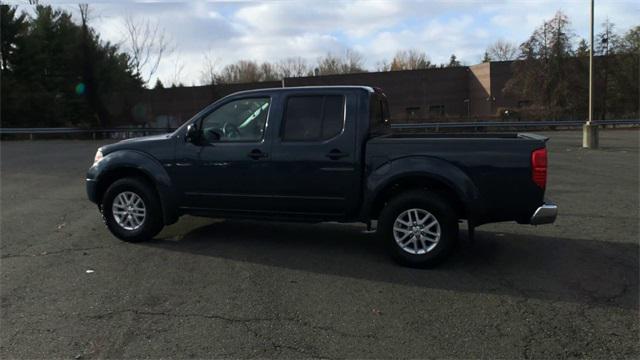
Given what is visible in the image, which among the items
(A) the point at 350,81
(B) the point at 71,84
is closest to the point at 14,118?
(B) the point at 71,84

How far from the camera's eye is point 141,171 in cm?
688

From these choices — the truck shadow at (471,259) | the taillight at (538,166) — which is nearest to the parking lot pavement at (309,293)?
the truck shadow at (471,259)

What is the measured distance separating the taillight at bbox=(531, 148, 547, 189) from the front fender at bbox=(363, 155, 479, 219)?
23.0 inches

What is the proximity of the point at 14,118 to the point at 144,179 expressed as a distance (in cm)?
3950

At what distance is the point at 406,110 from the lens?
57500 millimetres

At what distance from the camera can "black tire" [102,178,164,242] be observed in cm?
682

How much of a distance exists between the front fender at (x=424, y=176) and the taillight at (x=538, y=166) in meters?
0.58

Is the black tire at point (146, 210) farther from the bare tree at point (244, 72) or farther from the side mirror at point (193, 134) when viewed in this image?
the bare tree at point (244, 72)

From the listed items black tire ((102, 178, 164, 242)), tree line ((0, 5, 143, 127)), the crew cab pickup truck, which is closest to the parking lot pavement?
black tire ((102, 178, 164, 242))

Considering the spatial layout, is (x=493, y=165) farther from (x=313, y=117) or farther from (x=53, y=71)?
(x=53, y=71)

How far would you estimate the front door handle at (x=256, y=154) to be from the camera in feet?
20.7

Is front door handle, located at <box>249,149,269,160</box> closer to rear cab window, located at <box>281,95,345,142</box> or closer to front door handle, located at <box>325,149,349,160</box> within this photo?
rear cab window, located at <box>281,95,345,142</box>

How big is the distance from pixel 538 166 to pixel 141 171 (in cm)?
468

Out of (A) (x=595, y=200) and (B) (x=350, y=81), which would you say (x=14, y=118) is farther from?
(A) (x=595, y=200)
